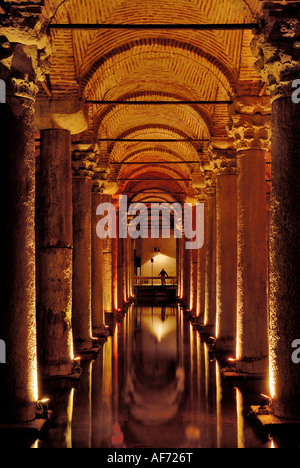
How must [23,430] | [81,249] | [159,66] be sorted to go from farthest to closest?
[159,66] < [81,249] < [23,430]

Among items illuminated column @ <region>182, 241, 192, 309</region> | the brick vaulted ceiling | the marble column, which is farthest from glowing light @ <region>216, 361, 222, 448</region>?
illuminated column @ <region>182, 241, 192, 309</region>

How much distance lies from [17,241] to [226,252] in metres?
5.52

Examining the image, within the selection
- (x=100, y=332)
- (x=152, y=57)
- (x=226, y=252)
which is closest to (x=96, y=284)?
(x=100, y=332)

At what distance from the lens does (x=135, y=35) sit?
8.82 metres

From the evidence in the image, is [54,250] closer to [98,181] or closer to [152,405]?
[152,405]

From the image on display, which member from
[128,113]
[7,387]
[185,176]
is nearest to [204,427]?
[7,387]

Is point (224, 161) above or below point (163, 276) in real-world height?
above

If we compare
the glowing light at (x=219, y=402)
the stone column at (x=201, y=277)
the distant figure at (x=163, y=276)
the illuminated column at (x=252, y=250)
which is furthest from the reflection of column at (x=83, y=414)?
the distant figure at (x=163, y=276)

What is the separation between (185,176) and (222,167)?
1046cm

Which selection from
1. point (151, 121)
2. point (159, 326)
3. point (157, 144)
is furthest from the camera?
point (157, 144)

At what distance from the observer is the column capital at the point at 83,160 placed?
10.0m

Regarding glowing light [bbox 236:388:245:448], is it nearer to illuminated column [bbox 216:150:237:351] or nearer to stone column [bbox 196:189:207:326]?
illuminated column [bbox 216:150:237:351]

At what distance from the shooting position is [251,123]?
796 cm

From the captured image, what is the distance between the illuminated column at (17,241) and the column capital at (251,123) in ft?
12.7
